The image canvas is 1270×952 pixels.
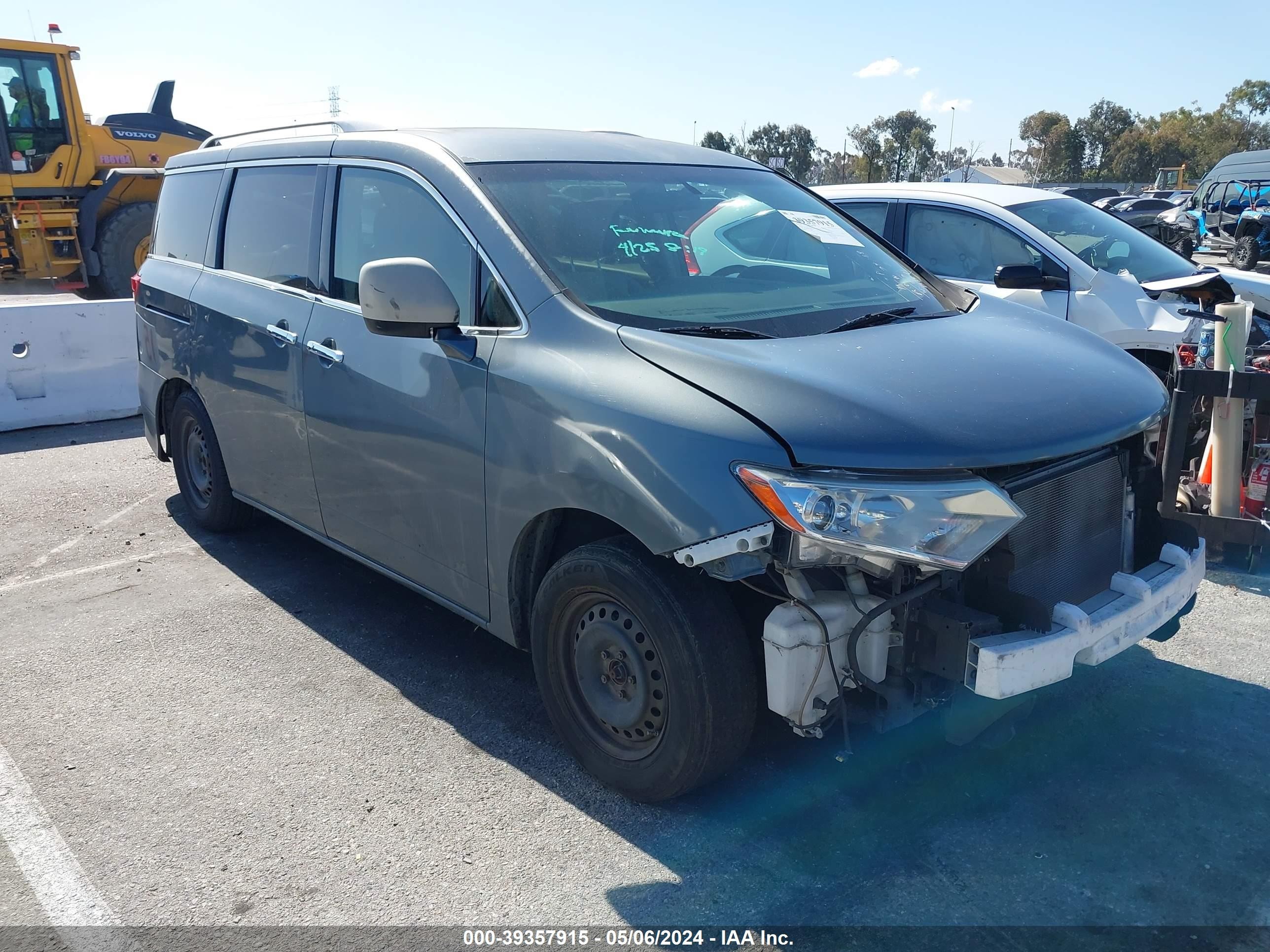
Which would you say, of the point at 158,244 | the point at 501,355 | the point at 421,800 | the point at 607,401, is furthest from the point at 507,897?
the point at 158,244

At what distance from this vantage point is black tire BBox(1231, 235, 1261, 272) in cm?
2127

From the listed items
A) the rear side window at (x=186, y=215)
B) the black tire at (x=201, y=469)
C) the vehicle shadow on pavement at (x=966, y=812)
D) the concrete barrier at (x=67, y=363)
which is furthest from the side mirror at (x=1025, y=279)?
the concrete barrier at (x=67, y=363)

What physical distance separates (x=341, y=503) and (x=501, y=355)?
1259 mm

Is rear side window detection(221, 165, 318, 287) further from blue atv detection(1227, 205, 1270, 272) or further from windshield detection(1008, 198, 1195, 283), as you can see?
blue atv detection(1227, 205, 1270, 272)

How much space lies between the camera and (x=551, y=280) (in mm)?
3225

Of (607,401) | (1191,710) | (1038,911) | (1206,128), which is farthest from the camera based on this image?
(1206,128)

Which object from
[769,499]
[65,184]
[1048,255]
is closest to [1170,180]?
[65,184]

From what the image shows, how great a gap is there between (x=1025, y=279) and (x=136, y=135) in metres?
13.4

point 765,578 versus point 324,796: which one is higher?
point 765,578

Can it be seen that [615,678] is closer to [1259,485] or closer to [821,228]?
[821,228]

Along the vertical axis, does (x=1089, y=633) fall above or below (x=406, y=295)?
below

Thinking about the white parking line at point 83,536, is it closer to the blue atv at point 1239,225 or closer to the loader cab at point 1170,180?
the blue atv at point 1239,225

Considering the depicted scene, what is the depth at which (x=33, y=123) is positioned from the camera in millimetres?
13703

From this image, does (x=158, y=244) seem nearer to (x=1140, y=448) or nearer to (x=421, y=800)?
(x=421, y=800)
